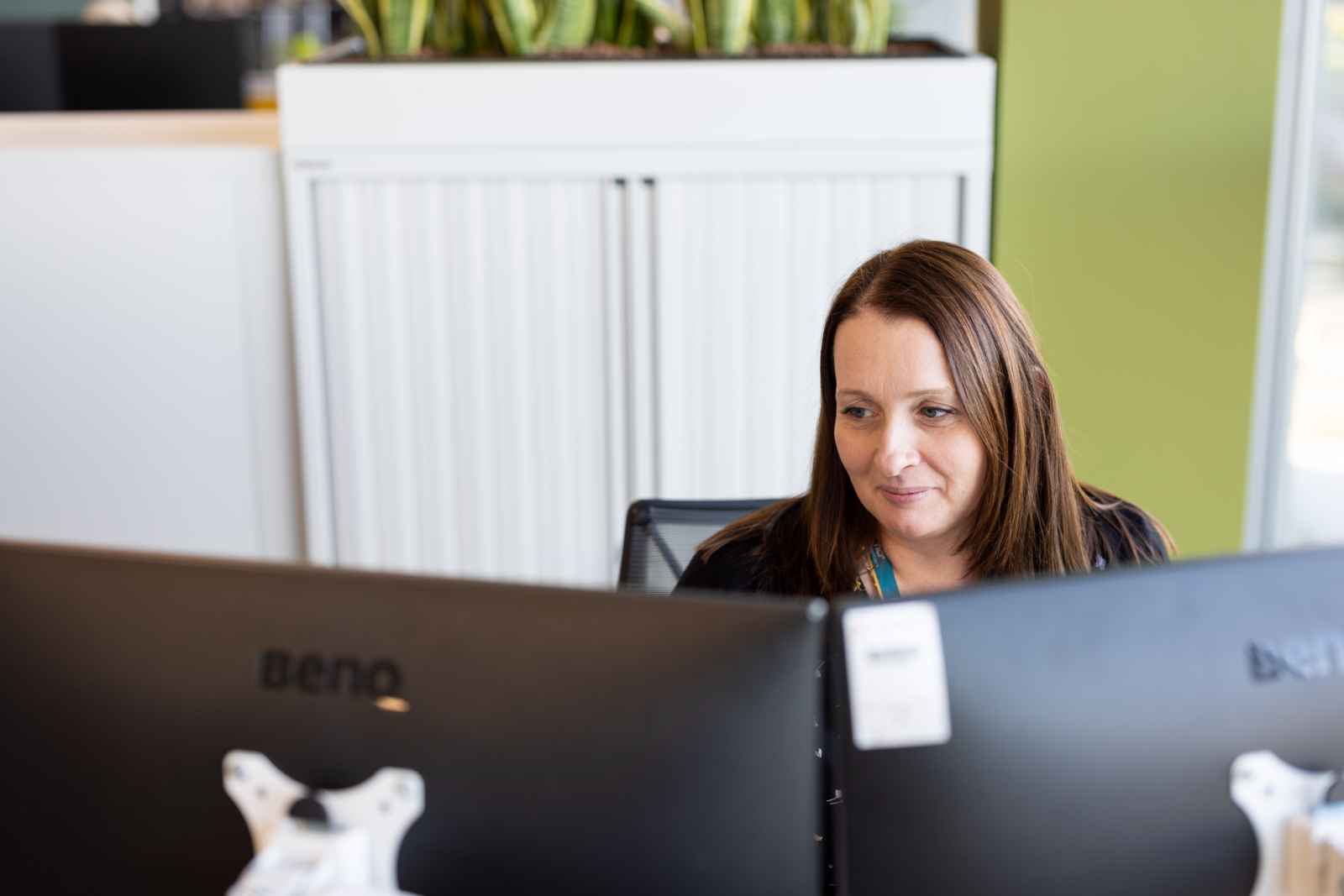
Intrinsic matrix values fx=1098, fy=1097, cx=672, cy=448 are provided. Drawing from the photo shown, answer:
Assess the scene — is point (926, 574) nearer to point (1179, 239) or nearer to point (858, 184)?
point (858, 184)

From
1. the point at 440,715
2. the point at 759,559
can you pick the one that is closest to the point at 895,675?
the point at 440,715

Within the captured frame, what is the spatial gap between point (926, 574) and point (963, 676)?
67 centimetres

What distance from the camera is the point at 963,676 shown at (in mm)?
571

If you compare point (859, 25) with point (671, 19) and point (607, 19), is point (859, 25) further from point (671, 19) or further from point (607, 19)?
point (607, 19)

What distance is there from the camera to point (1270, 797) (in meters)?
0.62

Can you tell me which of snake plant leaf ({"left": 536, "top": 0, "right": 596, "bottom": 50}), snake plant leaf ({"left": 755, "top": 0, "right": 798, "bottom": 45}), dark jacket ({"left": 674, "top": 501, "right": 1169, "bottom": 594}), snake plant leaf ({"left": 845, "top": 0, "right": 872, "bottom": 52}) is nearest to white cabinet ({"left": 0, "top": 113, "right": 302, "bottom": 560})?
snake plant leaf ({"left": 536, "top": 0, "right": 596, "bottom": 50})

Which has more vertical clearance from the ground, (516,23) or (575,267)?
→ (516,23)

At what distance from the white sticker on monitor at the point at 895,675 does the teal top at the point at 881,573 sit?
64 cm

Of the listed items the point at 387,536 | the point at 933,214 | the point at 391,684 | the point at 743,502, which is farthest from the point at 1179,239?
the point at 391,684

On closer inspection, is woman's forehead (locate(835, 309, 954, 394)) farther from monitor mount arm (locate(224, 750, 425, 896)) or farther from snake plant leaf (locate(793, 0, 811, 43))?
snake plant leaf (locate(793, 0, 811, 43))

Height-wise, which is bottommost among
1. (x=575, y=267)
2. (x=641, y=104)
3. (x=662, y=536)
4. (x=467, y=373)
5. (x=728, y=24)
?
(x=662, y=536)

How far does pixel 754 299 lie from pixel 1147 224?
73 centimetres

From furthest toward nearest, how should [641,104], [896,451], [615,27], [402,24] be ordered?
[615,27] < [402,24] < [641,104] < [896,451]

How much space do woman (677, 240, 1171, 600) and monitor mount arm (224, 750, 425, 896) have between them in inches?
26.1
